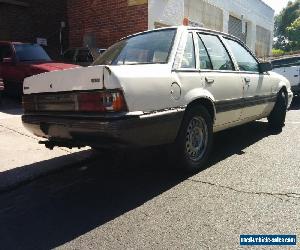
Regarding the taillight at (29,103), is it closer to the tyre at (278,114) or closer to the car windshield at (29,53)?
the tyre at (278,114)

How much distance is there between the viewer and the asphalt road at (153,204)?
288cm

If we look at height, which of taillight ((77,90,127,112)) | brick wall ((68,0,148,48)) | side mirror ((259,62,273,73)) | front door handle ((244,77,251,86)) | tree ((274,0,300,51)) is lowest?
taillight ((77,90,127,112))

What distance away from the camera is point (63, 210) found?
3.45m

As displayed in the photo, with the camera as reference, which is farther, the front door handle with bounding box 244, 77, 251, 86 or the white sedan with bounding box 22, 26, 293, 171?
the front door handle with bounding box 244, 77, 251, 86

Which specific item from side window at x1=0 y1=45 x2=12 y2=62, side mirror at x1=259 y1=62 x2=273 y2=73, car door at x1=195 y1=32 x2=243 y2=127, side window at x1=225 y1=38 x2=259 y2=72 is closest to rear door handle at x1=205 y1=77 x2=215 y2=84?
car door at x1=195 y1=32 x2=243 y2=127

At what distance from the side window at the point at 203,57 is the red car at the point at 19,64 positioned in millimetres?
5366

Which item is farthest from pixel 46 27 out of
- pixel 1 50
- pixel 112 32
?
pixel 1 50

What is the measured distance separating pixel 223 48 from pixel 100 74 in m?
2.34

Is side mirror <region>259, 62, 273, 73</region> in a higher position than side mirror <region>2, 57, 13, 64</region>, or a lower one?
lower

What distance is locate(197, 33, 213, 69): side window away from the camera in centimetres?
452

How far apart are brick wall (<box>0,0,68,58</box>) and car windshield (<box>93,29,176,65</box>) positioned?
10.6 metres

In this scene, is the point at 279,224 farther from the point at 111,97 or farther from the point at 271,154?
the point at 271,154

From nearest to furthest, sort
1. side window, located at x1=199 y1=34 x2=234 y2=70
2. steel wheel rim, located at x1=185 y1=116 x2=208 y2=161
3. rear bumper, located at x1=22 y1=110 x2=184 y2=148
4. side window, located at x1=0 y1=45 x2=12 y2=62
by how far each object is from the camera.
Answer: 1. rear bumper, located at x1=22 y1=110 x2=184 y2=148
2. steel wheel rim, located at x1=185 y1=116 x2=208 y2=161
3. side window, located at x1=199 y1=34 x2=234 y2=70
4. side window, located at x1=0 y1=45 x2=12 y2=62

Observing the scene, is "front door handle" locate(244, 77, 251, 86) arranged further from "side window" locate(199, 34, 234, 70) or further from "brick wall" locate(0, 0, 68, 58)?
"brick wall" locate(0, 0, 68, 58)
